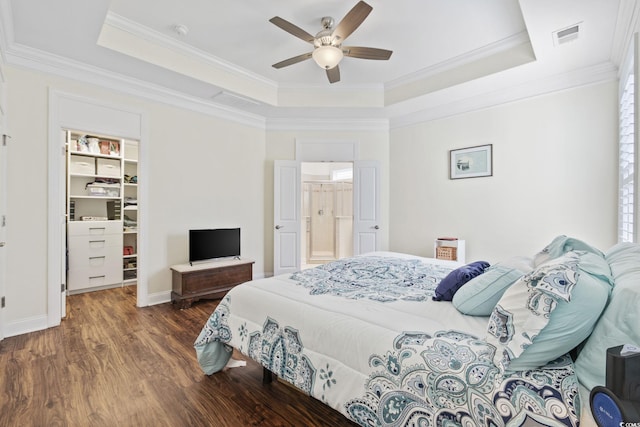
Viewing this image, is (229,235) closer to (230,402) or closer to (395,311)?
(230,402)

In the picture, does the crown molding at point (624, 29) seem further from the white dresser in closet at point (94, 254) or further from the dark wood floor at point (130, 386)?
the white dresser in closet at point (94, 254)

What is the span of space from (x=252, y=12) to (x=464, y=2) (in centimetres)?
187

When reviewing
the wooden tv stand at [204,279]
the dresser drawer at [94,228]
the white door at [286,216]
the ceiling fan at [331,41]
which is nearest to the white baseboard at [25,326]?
the wooden tv stand at [204,279]

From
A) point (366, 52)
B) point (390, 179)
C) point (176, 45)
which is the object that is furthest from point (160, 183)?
point (390, 179)

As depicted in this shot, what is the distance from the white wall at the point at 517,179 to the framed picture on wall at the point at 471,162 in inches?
3.0

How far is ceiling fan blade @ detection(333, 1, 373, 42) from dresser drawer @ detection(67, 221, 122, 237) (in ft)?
13.5

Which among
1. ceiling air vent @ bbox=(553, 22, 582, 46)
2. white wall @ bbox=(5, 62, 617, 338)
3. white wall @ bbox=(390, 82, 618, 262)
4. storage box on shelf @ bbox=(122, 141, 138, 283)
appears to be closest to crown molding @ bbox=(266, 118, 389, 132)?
white wall @ bbox=(5, 62, 617, 338)

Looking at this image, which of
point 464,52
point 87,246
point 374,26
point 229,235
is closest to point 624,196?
point 464,52

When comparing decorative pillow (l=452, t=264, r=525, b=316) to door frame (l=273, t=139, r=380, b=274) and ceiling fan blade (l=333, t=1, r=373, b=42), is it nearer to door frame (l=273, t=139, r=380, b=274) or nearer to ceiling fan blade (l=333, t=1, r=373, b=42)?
ceiling fan blade (l=333, t=1, r=373, b=42)

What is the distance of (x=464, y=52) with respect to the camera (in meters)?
3.56

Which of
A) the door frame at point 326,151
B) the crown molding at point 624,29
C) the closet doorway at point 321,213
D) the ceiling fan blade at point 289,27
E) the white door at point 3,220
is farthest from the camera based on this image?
the closet doorway at point 321,213

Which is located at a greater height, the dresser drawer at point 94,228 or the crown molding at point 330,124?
the crown molding at point 330,124

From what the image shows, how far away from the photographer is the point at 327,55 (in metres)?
2.87

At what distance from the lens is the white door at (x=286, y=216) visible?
5.02 meters
